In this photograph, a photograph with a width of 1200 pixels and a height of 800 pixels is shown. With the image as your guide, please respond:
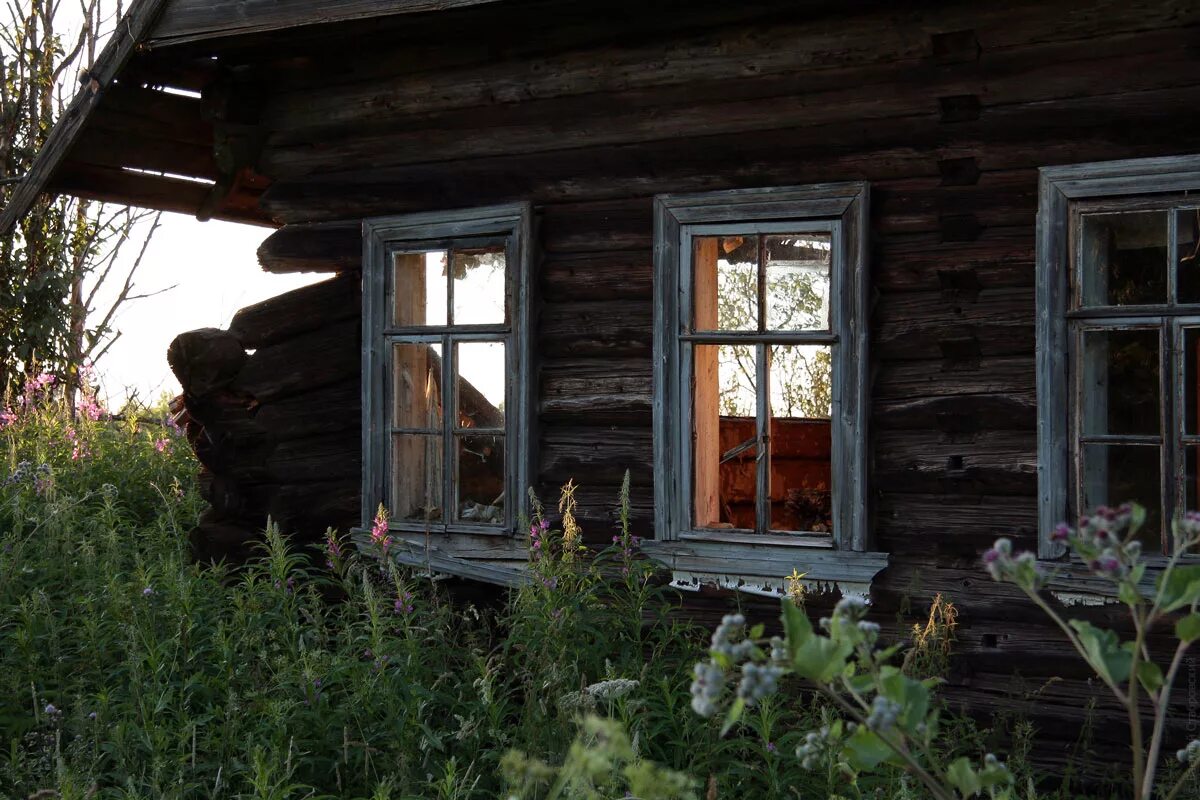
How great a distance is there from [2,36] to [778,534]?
33.8 ft

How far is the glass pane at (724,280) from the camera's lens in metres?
5.59

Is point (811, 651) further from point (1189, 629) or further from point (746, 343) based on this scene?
point (746, 343)

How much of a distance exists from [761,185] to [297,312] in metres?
2.62

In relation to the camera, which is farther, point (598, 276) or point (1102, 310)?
point (598, 276)

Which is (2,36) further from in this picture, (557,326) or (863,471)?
(863,471)

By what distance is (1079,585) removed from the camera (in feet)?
15.7

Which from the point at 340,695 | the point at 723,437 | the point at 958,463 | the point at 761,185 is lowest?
the point at 340,695

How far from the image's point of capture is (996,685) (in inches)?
199

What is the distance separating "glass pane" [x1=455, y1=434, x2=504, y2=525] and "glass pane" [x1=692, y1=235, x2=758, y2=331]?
122 cm

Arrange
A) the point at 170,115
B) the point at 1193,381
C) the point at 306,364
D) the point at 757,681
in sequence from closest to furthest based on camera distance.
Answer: the point at 757,681, the point at 1193,381, the point at 306,364, the point at 170,115

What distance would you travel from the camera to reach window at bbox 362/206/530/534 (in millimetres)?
5922

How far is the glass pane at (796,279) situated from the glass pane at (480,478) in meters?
2.42

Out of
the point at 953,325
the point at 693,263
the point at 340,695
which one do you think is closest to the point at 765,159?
the point at 693,263

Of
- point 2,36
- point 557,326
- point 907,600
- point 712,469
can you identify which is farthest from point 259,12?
point 2,36
